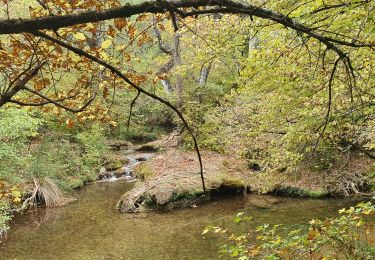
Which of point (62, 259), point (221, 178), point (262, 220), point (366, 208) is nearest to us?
point (366, 208)

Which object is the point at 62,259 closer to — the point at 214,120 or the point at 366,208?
the point at 366,208

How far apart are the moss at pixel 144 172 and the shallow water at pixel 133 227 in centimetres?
179

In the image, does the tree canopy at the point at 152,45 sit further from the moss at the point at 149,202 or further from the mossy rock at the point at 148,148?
the mossy rock at the point at 148,148

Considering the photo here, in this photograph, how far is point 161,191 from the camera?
43.6ft

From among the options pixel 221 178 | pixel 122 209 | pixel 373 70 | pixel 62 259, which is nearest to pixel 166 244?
pixel 62 259

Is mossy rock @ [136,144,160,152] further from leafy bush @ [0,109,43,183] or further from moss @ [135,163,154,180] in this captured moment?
leafy bush @ [0,109,43,183]

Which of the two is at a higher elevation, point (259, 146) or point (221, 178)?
point (259, 146)

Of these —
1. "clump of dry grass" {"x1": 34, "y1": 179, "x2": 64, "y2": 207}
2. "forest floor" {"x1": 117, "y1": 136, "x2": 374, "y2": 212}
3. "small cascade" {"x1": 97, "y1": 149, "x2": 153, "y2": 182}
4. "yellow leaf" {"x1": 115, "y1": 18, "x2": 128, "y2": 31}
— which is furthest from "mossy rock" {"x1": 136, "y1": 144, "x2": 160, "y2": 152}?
"yellow leaf" {"x1": 115, "y1": 18, "x2": 128, "y2": 31}

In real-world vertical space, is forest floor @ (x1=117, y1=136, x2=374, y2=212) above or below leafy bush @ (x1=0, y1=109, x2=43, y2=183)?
below

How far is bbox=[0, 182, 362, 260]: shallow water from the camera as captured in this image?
30.8ft

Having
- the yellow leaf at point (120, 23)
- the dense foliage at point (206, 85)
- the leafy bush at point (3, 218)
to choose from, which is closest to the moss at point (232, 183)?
the dense foliage at point (206, 85)

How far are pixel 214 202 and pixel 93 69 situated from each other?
10.6 meters

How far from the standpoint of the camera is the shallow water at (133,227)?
30.8 ft

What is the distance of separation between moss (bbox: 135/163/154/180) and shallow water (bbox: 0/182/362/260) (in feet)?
5.88
